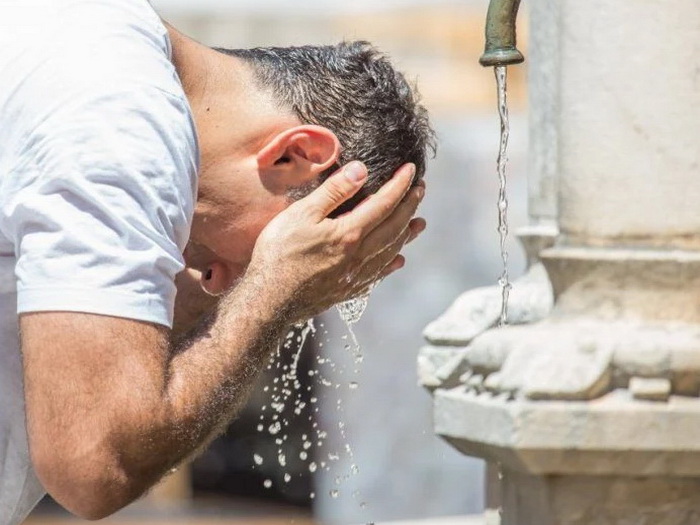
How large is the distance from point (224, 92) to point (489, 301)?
2.35 ft

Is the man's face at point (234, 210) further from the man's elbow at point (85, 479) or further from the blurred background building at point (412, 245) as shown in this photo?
the blurred background building at point (412, 245)

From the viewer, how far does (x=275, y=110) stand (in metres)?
2.88

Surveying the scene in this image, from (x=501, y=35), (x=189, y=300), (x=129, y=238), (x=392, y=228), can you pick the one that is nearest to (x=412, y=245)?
(x=189, y=300)

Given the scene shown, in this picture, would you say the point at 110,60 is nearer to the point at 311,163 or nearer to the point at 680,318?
the point at 311,163

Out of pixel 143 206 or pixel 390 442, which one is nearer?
pixel 143 206

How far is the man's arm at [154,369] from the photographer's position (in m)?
2.27

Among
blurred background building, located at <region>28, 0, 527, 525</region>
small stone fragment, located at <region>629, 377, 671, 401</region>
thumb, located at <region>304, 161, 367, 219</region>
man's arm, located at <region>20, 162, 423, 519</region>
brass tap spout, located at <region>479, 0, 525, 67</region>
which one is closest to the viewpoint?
man's arm, located at <region>20, 162, 423, 519</region>

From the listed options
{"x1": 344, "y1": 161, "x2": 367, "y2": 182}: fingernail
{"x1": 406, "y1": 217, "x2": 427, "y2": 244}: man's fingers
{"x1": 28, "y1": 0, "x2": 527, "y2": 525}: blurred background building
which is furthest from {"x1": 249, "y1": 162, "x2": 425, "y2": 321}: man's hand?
{"x1": 28, "y1": 0, "x2": 527, "y2": 525}: blurred background building

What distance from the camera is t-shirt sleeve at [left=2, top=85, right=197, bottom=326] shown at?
90.4 inches

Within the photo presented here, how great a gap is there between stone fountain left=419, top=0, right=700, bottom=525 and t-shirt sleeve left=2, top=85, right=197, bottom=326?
1.89 feet

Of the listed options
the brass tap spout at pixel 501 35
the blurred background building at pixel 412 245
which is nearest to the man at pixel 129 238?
the brass tap spout at pixel 501 35

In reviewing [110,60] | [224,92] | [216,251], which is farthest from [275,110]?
[110,60]

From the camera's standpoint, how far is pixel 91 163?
2301mm

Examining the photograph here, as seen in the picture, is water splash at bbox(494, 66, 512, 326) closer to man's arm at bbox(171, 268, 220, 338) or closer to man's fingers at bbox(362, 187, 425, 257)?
man's fingers at bbox(362, 187, 425, 257)
